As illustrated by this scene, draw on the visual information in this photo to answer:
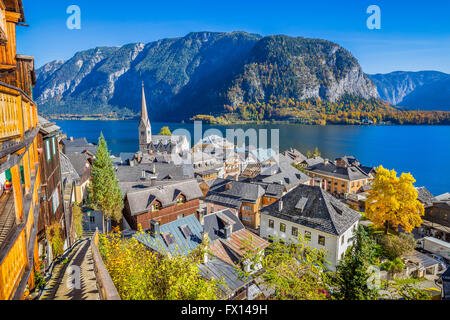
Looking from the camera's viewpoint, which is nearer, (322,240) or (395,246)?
(322,240)

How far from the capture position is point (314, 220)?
31344mm

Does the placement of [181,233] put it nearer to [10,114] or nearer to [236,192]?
[236,192]

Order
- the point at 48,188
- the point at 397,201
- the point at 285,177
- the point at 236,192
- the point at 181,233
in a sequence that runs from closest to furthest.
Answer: the point at 48,188, the point at 181,233, the point at 397,201, the point at 236,192, the point at 285,177

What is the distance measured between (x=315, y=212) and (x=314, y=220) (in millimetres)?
1043

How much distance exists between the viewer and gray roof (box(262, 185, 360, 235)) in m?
30.4

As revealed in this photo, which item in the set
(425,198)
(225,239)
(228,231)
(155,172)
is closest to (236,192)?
(228,231)

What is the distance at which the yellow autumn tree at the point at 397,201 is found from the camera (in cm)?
3622

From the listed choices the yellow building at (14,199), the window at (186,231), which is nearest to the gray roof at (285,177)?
the window at (186,231)

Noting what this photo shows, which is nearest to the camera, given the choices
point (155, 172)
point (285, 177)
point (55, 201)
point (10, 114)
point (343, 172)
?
point (10, 114)

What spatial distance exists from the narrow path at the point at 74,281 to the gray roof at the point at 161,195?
53.7ft

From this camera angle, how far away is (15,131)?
18.5ft

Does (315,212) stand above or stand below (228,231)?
above

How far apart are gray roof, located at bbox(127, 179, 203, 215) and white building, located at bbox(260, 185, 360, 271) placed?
10.5m
